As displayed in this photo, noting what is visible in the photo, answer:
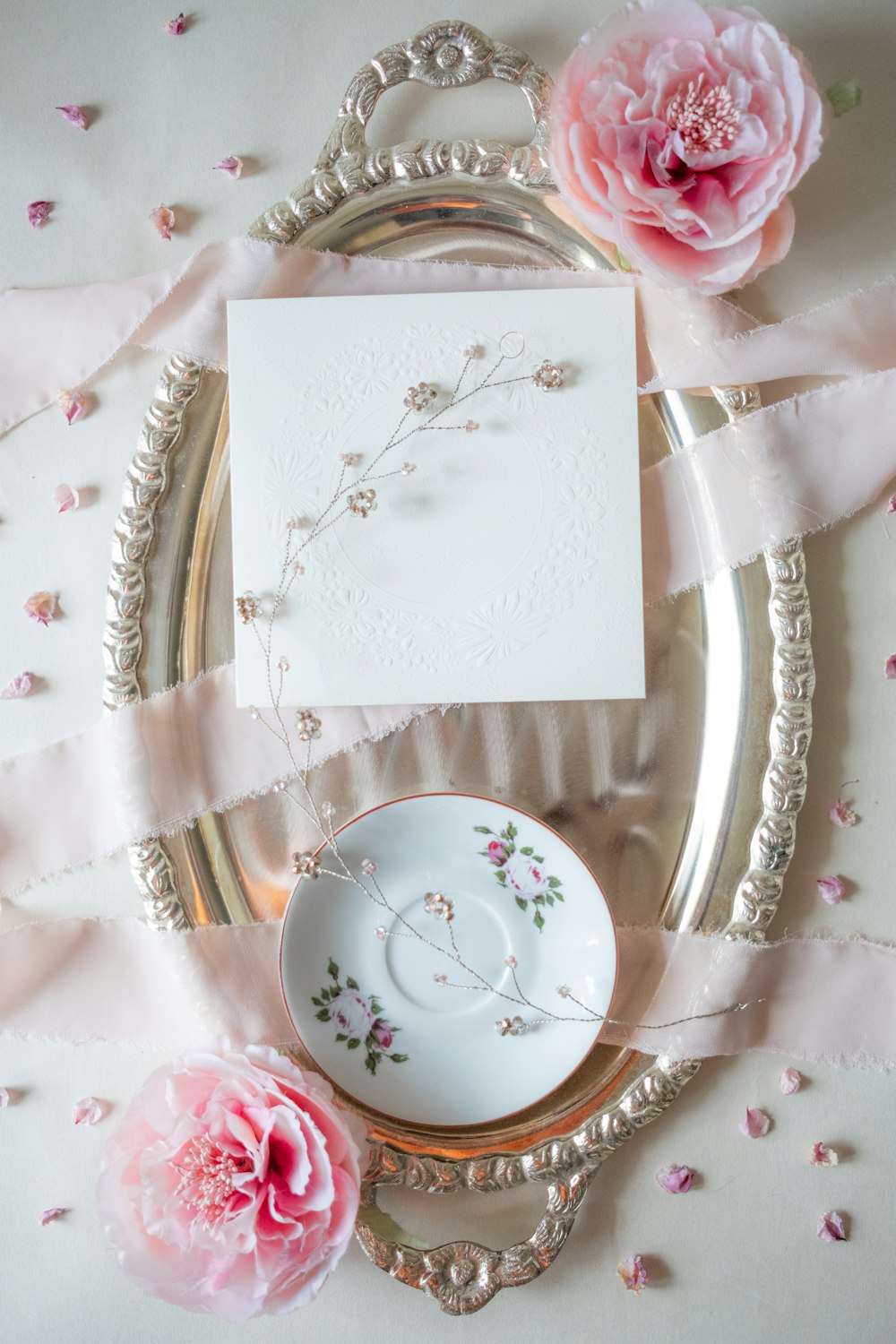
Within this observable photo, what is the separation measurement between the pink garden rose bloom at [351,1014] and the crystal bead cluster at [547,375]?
1.54 feet

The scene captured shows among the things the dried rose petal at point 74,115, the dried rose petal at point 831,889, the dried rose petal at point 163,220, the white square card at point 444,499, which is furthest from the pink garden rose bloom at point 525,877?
the dried rose petal at point 74,115

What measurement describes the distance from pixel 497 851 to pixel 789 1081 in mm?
299

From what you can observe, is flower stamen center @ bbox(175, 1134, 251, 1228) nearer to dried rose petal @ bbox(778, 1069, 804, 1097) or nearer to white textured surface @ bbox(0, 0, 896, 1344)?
white textured surface @ bbox(0, 0, 896, 1344)

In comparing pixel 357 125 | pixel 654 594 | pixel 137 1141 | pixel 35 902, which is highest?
pixel 357 125

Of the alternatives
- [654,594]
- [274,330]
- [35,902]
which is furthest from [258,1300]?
[274,330]

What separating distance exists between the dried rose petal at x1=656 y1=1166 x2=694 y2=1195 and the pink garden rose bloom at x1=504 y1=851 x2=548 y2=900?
0.82ft

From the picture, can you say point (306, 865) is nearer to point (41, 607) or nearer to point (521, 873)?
point (521, 873)

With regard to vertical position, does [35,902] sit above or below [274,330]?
below

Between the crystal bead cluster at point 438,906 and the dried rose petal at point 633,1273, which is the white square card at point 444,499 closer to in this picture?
the crystal bead cluster at point 438,906

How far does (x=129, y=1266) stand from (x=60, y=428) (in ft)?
1.98

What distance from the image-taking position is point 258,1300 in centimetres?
58

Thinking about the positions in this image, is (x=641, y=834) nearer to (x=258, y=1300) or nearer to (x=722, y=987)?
(x=722, y=987)

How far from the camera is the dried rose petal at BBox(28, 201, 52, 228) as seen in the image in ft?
2.28

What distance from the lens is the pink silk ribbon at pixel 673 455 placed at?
65cm
